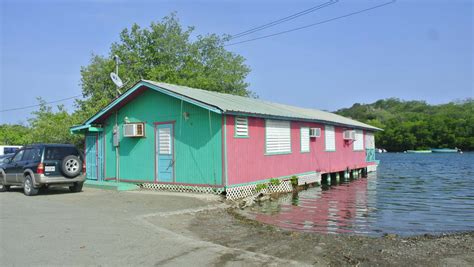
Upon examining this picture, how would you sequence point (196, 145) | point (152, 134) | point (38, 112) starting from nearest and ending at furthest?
point (196, 145)
point (152, 134)
point (38, 112)

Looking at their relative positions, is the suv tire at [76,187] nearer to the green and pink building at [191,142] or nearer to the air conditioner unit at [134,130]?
the green and pink building at [191,142]

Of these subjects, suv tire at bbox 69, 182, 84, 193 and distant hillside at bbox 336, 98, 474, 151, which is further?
distant hillside at bbox 336, 98, 474, 151

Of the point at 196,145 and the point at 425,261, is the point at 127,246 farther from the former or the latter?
the point at 196,145

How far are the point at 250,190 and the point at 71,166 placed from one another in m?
6.49

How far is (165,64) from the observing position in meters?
40.4

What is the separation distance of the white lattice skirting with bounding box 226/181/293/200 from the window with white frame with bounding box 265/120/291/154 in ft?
4.79

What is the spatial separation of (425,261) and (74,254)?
5.75 metres

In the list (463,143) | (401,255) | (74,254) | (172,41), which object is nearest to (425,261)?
(401,255)

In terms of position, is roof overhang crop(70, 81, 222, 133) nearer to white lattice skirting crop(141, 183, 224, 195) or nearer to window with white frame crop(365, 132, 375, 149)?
white lattice skirting crop(141, 183, 224, 195)

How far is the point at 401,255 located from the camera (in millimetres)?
6918

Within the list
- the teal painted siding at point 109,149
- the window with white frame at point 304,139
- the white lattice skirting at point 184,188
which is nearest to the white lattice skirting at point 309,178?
the window with white frame at point 304,139

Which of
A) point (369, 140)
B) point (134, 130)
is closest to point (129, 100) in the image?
point (134, 130)

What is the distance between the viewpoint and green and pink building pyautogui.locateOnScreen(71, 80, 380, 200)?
13945mm

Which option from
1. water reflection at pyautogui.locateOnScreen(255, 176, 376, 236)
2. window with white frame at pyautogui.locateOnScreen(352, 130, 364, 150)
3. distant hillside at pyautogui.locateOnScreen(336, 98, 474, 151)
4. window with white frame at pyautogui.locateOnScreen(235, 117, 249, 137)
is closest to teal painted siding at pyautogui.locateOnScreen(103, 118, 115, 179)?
window with white frame at pyautogui.locateOnScreen(235, 117, 249, 137)
